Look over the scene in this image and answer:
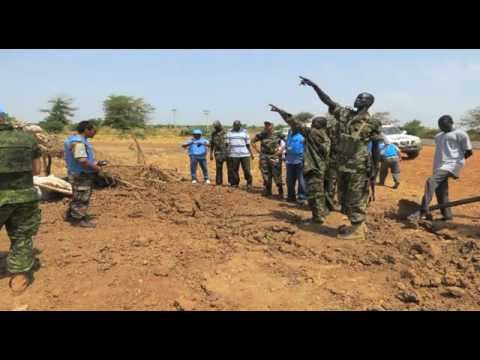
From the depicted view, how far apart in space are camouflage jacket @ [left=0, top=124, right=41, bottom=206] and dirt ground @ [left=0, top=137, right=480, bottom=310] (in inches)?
36.8

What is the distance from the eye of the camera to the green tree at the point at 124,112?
50.7 metres

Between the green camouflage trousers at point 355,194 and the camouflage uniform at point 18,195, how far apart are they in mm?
3702

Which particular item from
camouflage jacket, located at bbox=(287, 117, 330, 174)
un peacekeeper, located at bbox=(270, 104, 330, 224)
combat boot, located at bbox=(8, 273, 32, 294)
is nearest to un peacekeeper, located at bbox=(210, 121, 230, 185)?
un peacekeeper, located at bbox=(270, 104, 330, 224)

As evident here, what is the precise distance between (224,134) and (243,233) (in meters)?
4.37

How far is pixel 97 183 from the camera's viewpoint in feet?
26.4

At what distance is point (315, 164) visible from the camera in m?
5.89

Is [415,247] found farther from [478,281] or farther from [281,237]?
[281,237]

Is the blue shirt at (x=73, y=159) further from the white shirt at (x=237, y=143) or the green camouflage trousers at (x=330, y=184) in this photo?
the white shirt at (x=237, y=143)

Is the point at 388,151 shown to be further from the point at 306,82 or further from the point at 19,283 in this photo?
the point at 19,283

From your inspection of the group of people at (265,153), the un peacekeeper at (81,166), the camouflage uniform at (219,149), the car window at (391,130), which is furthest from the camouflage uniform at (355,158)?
the car window at (391,130)

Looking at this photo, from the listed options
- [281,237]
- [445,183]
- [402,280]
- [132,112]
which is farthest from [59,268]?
[132,112]

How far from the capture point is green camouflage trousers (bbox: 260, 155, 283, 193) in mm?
8211

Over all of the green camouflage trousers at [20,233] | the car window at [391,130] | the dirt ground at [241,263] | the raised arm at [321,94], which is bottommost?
the dirt ground at [241,263]

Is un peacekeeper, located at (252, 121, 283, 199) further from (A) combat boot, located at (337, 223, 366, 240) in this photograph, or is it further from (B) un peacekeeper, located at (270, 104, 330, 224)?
(A) combat boot, located at (337, 223, 366, 240)
